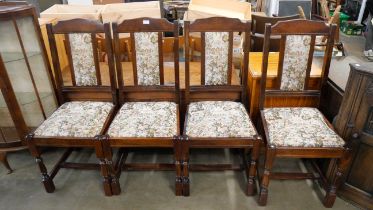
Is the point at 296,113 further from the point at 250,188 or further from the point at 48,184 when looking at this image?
the point at 48,184

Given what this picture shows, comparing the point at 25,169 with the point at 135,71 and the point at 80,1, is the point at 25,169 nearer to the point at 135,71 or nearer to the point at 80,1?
the point at 135,71

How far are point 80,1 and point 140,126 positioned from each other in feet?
10.4

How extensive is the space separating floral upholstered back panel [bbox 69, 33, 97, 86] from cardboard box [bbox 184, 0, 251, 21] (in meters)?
1.26

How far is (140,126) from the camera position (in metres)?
1.78

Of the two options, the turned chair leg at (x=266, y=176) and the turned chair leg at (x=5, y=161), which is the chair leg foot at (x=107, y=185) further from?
the turned chair leg at (x=266, y=176)

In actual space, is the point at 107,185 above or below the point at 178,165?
below

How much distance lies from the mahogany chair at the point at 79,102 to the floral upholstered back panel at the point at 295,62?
1.21 m

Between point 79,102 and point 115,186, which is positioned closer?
point 115,186

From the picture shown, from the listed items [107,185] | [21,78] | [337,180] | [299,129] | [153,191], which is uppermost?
[21,78]

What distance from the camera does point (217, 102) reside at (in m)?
2.03

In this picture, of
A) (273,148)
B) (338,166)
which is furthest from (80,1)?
(338,166)

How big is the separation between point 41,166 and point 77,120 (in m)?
0.40

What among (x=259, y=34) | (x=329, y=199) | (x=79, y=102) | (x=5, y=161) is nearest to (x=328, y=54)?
(x=329, y=199)

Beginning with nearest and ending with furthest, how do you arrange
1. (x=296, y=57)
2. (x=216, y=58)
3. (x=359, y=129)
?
(x=359, y=129) < (x=296, y=57) < (x=216, y=58)
